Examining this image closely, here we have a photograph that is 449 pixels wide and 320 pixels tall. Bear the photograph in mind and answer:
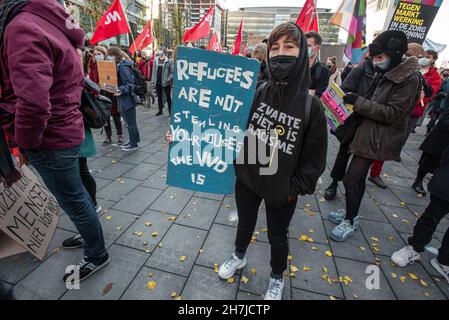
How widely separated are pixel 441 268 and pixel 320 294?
146 centimetres

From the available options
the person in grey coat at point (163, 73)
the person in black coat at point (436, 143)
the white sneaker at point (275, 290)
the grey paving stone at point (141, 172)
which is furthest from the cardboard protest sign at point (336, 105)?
the person in grey coat at point (163, 73)

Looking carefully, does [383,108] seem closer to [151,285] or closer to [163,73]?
[151,285]

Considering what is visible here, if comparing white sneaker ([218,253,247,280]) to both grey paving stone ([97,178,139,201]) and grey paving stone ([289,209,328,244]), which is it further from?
grey paving stone ([97,178,139,201])

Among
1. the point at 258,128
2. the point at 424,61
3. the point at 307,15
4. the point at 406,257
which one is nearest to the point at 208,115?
the point at 258,128

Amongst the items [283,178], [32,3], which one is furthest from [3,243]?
[283,178]

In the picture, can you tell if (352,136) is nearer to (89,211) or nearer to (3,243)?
(89,211)

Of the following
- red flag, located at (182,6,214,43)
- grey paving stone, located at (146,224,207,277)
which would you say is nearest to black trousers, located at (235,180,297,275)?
grey paving stone, located at (146,224,207,277)

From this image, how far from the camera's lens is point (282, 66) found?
1.58 m

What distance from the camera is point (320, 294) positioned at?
88.7 inches

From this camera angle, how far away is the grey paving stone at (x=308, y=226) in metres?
3.05

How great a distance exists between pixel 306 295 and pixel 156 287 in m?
1.37

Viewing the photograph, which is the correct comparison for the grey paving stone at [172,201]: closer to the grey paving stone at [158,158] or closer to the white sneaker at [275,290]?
the grey paving stone at [158,158]

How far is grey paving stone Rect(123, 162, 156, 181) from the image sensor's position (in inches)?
170

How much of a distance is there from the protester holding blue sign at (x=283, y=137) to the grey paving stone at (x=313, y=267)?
1.87 ft
